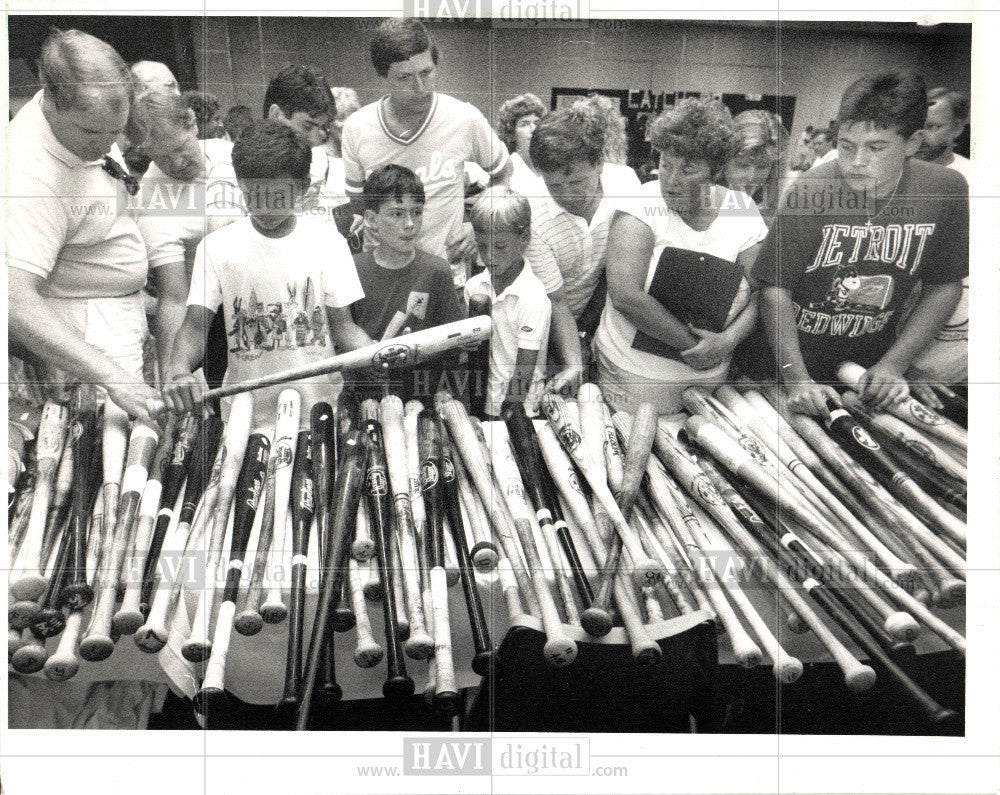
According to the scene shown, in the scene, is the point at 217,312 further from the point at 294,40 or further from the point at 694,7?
the point at 694,7

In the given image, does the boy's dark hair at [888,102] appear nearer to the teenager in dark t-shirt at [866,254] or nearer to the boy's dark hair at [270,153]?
the teenager in dark t-shirt at [866,254]

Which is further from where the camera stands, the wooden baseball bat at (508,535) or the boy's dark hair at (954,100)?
the boy's dark hair at (954,100)

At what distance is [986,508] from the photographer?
9.50 ft

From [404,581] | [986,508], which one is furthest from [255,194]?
[986,508]

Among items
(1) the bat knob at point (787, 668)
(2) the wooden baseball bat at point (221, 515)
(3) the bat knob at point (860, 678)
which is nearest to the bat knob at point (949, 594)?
(3) the bat knob at point (860, 678)

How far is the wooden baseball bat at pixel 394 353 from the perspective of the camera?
9.34 feet

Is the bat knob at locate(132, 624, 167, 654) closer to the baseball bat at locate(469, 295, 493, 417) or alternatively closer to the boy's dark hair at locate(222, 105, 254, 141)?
the baseball bat at locate(469, 295, 493, 417)

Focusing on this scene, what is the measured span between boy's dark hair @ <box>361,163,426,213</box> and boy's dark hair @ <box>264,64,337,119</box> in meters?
0.21

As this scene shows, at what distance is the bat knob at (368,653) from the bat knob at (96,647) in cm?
65

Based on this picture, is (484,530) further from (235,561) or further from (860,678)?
(860,678)

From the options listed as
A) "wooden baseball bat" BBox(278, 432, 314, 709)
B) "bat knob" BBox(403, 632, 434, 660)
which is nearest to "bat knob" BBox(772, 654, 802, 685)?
"bat knob" BBox(403, 632, 434, 660)

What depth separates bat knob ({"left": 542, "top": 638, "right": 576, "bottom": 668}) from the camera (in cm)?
271

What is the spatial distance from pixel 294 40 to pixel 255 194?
426 millimetres

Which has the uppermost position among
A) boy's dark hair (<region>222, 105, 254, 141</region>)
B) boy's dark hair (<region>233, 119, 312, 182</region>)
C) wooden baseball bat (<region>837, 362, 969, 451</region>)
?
boy's dark hair (<region>222, 105, 254, 141</region>)
